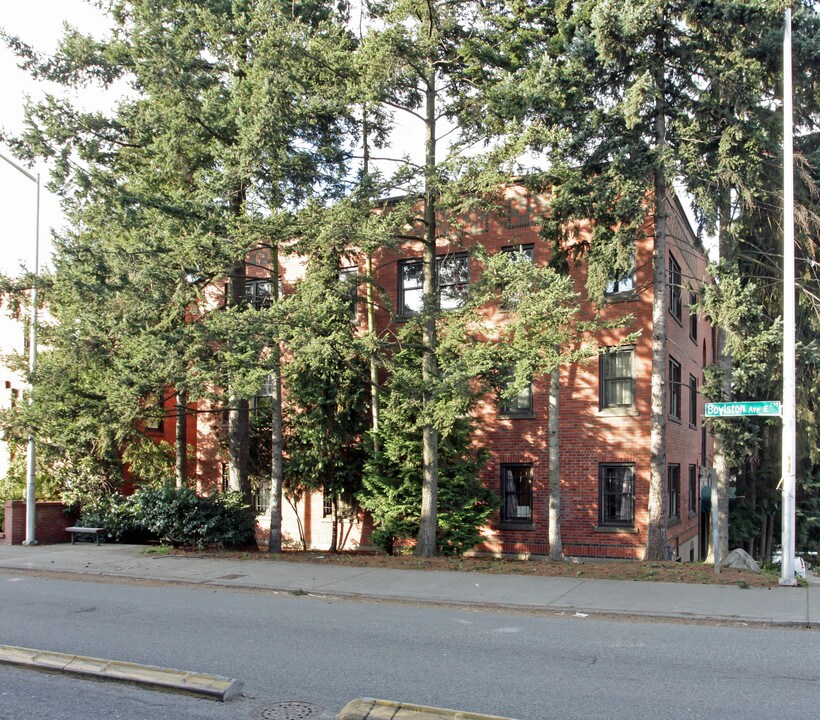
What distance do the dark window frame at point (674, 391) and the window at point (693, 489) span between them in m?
3.50

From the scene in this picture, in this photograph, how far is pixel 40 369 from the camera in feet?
54.4

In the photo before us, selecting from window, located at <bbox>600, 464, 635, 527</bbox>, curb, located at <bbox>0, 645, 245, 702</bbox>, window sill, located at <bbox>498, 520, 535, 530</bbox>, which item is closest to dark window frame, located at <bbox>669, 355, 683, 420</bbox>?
window, located at <bbox>600, 464, 635, 527</bbox>

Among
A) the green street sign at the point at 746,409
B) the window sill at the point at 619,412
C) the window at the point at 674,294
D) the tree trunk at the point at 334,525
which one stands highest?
the window at the point at 674,294

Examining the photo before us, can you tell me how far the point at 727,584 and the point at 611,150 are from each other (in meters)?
8.07

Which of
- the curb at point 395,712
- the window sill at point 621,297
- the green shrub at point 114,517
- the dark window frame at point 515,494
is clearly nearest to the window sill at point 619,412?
the dark window frame at point 515,494

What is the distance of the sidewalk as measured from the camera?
33.4 feet

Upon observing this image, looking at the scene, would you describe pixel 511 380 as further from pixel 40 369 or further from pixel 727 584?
pixel 40 369

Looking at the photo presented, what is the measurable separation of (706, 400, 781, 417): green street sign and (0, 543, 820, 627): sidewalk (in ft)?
8.97

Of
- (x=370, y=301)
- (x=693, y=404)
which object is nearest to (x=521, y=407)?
(x=370, y=301)

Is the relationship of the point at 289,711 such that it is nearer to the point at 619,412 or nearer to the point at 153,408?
the point at 153,408

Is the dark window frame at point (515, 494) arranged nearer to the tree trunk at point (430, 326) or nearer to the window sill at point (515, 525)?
the window sill at point (515, 525)

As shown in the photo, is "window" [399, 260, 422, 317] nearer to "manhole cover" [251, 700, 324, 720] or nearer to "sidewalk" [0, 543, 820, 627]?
"sidewalk" [0, 543, 820, 627]

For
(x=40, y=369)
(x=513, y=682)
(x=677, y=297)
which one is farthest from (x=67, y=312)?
(x=677, y=297)

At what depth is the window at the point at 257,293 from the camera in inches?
722
